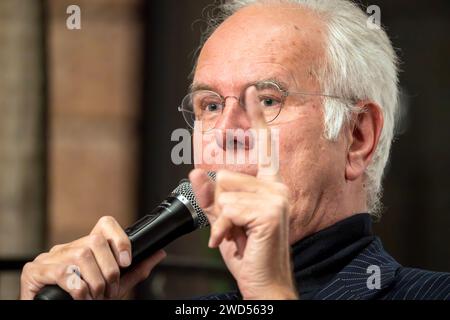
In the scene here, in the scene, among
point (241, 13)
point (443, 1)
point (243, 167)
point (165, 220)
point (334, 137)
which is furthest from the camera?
point (443, 1)

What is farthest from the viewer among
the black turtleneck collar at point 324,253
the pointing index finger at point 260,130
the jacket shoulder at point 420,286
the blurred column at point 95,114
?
the blurred column at point 95,114

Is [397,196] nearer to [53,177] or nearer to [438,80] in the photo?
[438,80]

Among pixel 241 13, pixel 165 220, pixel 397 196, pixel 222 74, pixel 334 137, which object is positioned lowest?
pixel 397 196

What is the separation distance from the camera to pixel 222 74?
272 centimetres

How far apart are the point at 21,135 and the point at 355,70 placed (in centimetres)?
195

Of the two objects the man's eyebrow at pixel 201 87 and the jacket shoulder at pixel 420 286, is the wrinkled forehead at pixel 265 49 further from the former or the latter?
the jacket shoulder at pixel 420 286

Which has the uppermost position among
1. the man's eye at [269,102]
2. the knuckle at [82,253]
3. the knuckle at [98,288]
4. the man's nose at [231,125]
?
the man's eye at [269,102]

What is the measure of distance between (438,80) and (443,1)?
17.1 inches

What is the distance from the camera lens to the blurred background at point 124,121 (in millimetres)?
4176

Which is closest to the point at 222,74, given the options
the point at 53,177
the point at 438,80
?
the point at 438,80

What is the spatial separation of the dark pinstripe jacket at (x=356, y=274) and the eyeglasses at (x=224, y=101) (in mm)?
401

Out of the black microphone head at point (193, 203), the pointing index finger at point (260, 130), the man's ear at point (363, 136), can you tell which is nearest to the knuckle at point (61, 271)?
the black microphone head at point (193, 203)

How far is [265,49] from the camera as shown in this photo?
272 centimetres

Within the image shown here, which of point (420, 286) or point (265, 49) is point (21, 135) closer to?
point (265, 49)
